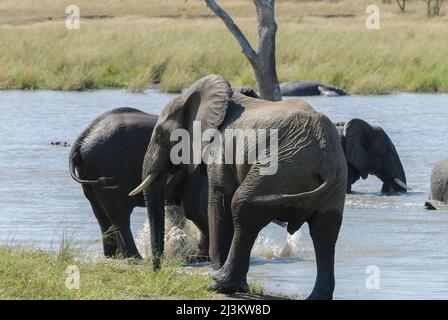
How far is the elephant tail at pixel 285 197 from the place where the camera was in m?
7.75

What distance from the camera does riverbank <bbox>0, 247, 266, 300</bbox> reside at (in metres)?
7.54

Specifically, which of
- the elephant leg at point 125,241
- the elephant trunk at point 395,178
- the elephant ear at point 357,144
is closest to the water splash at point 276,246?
the elephant leg at point 125,241

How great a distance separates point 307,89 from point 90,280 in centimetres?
1843

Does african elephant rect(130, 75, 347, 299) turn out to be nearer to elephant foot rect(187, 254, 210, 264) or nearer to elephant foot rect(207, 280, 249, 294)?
elephant foot rect(207, 280, 249, 294)

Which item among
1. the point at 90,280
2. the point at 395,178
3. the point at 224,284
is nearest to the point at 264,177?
the point at 224,284

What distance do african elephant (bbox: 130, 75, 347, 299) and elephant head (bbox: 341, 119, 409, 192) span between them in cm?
642

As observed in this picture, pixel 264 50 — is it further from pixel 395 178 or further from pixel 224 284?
pixel 224 284

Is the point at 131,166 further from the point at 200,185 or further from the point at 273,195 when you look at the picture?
the point at 273,195

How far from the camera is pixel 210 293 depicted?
27.0 ft

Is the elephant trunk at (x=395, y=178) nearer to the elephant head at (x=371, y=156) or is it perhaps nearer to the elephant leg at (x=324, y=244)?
the elephant head at (x=371, y=156)

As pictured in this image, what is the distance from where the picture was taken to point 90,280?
8.19 m

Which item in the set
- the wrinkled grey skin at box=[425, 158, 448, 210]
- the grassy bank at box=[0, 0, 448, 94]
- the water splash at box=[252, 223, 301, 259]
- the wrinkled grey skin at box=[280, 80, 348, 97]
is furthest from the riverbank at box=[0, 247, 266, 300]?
the grassy bank at box=[0, 0, 448, 94]

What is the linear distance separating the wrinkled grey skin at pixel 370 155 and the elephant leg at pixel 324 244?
6.77 metres
